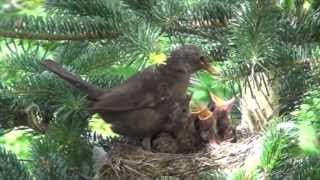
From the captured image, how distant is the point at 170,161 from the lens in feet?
6.00

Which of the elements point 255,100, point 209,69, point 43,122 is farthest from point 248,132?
point 43,122

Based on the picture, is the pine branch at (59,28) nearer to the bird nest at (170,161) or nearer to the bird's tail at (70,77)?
the bird's tail at (70,77)

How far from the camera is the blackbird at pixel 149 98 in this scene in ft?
5.98

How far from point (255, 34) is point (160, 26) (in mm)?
273

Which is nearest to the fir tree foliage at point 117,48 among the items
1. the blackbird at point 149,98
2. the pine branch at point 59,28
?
the pine branch at point 59,28

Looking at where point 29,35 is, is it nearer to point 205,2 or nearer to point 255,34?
point 205,2

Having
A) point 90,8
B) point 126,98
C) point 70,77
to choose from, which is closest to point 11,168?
point 70,77

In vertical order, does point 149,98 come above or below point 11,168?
above

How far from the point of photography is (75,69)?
1629 millimetres

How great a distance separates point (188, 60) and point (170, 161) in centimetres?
28

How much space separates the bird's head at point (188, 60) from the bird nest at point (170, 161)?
0.23 m

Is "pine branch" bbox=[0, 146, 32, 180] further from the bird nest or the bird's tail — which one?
the bird nest

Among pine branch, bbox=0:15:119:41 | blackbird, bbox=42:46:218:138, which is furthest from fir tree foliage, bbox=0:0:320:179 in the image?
blackbird, bbox=42:46:218:138

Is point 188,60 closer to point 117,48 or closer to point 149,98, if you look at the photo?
point 149,98
